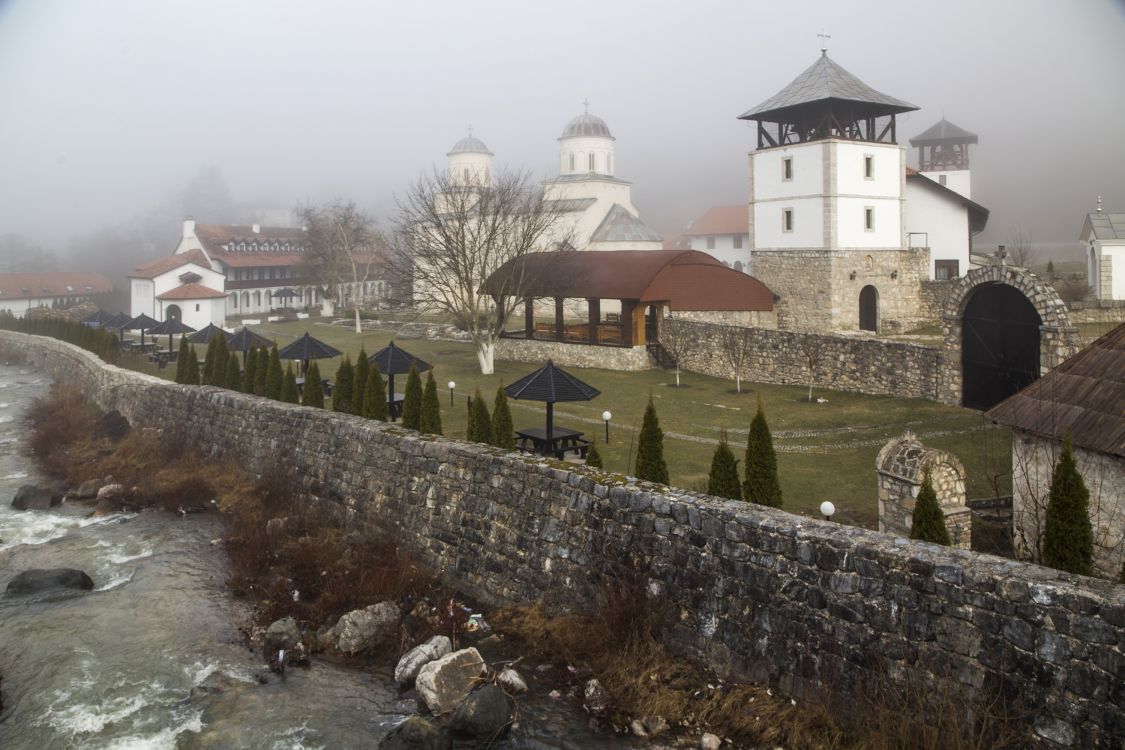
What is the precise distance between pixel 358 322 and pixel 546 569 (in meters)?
36.4

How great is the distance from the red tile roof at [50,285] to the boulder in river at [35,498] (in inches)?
2286

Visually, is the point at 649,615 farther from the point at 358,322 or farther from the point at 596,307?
the point at 358,322

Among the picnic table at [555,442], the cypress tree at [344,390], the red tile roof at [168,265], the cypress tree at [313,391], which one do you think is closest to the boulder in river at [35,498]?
the cypress tree at [313,391]

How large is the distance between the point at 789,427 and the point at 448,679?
38.2 ft

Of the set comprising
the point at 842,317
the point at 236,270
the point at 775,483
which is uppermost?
the point at 236,270

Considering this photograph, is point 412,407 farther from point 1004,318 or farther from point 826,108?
point 826,108

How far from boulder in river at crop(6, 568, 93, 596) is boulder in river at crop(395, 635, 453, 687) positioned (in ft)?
19.4

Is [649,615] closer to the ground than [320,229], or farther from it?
closer to the ground

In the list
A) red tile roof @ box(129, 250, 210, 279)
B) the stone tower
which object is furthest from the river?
red tile roof @ box(129, 250, 210, 279)

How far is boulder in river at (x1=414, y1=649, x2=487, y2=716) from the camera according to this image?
916 centimetres

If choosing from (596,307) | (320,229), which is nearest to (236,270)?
(320,229)

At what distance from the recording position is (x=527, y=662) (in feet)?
32.4

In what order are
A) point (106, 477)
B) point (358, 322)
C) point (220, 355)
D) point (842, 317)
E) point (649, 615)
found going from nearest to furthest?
point (649, 615) < point (106, 477) < point (220, 355) < point (842, 317) < point (358, 322)

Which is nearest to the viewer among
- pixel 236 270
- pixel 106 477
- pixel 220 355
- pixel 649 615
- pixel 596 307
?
pixel 649 615
